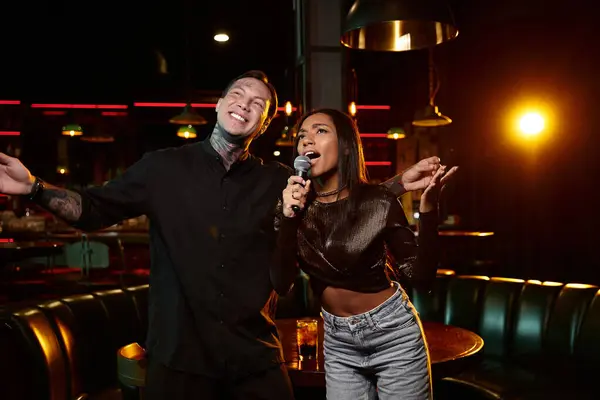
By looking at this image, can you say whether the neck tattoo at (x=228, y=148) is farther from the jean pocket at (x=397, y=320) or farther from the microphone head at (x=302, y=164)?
the jean pocket at (x=397, y=320)

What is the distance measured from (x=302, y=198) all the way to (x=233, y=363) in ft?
2.00

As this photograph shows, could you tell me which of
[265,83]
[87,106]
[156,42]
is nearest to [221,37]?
[156,42]

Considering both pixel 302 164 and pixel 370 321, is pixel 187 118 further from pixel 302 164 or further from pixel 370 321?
pixel 370 321

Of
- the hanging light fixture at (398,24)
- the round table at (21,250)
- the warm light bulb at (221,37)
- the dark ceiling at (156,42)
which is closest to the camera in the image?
the hanging light fixture at (398,24)

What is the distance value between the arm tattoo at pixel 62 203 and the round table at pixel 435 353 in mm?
1042

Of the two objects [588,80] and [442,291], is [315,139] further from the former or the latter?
[588,80]

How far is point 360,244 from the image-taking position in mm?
1835

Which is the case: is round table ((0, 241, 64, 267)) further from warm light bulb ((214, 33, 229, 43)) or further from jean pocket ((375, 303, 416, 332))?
jean pocket ((375, 303, 416, 332))

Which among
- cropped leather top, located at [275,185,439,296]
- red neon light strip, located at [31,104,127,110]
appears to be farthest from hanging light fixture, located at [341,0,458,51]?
red neon light strip, located at [31,104,127,110]

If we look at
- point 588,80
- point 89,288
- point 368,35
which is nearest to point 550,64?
point 588,80

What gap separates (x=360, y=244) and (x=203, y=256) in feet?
1.68

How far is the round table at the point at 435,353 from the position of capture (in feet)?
7.36

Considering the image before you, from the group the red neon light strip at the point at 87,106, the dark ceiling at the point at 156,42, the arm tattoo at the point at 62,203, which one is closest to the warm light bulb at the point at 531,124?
the dark ceiling at the point at 156,42

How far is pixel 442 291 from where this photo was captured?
13.2ft
